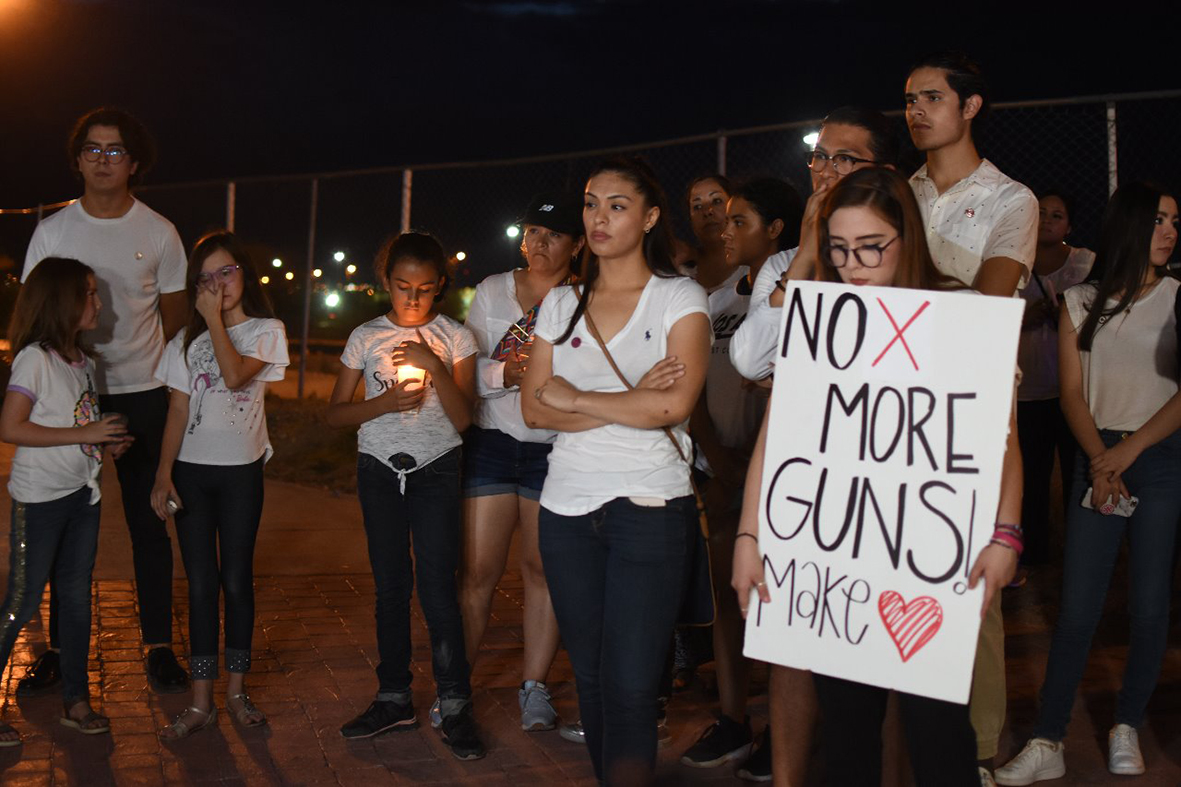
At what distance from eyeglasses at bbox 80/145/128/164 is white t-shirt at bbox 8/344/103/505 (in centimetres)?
102

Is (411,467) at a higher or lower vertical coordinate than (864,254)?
lower

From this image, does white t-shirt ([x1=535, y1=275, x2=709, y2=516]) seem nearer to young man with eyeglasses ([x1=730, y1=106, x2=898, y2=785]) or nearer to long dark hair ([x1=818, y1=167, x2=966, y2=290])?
young man with eyeglasses ([x1=730, y1=106, x2=898, y2=785])

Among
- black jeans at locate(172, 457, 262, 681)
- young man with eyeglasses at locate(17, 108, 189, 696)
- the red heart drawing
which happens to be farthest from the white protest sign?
young man with eyeglasses at locate(17, 108, 189, 696)

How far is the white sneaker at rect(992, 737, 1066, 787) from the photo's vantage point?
4285 mm

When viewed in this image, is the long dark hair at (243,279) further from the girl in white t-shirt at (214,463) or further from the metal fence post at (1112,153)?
the metal fence post at (1112,153)

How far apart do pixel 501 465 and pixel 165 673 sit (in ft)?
5.73

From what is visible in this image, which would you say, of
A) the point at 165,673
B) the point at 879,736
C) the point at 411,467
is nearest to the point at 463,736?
the point at 411,467

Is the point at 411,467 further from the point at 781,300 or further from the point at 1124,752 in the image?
the point at 1124,752

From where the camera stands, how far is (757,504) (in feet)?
10.6

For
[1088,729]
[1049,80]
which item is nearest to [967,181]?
[1088,729]

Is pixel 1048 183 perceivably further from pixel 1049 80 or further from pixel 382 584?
pixel 382 584

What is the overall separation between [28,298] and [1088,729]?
446 cm

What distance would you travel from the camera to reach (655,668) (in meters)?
3.51

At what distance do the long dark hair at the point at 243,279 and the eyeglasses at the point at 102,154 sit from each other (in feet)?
2.37
